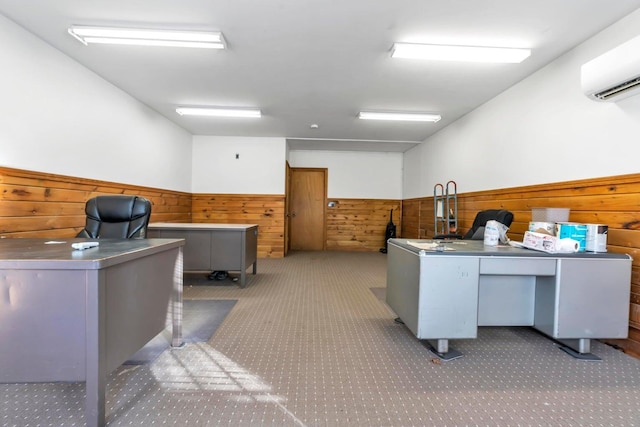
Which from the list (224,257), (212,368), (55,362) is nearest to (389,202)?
(224,257)

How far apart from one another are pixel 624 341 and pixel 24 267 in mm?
3730

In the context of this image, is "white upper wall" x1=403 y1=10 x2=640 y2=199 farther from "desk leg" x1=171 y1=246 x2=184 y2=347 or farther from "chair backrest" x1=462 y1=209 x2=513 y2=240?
"desk leg" x1=171 y1=246 x2=184 y2=347

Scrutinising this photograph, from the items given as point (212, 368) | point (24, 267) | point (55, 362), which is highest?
point (24, 267)

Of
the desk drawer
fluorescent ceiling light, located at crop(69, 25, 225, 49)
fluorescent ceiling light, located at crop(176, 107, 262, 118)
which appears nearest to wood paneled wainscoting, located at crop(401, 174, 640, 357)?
the desk drawer

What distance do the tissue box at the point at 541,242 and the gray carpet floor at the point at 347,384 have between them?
78 centimetres

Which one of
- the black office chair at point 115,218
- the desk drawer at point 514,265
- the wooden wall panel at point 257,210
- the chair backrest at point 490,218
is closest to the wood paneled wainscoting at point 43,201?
the black office chair at point 115,218

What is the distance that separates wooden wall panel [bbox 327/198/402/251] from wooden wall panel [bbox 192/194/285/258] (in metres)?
1.63

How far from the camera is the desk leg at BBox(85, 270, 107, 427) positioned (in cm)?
126

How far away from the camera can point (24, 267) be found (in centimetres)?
126

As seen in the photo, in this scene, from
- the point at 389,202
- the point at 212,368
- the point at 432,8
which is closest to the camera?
the point at 212,368

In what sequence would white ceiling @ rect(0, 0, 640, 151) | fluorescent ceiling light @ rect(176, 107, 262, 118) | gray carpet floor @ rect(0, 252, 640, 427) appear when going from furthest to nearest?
fluorescent ceiling light @ rect(176, 107, 262, 118) < white ceiling @ rect(0, 0, 640, 151) < gray carpet floor @ rect(0, 252, 640, 427)

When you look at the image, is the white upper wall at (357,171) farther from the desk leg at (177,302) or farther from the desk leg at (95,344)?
the desk leg at (95,344)

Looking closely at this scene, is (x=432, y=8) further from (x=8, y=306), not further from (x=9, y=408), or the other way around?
(x=9, y=408)

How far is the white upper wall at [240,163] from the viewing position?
20.2ft
